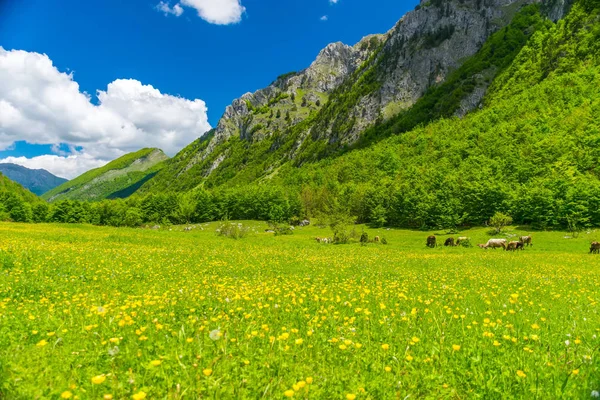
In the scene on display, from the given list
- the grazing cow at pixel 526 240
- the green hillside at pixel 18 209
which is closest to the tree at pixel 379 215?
the grazing cow at pixel 526 240

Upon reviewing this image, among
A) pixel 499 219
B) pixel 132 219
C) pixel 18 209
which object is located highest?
pixel 18 209

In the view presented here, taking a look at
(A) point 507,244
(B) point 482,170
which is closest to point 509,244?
(A) point 507,244

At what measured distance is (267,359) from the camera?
15.8 ft

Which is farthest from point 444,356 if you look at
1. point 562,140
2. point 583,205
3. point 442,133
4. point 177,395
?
point 442,133

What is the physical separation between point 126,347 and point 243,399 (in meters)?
2.46

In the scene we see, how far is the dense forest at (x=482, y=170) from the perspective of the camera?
258 feet

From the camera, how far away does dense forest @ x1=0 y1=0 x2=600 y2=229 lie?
7875 centimetres

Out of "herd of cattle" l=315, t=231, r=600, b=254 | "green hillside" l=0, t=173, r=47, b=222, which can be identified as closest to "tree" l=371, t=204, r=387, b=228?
"herd of cattle" l=315, t=231, r=600, b=254

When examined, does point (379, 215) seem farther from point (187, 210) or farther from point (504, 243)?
→ point (187, 210)

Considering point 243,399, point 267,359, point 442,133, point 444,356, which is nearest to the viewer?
point 243,399

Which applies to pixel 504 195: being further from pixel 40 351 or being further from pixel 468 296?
pixel 40 351

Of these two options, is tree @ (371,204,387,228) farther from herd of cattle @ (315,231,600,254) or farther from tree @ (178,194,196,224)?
tree @ (178,194,196,224)

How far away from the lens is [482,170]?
9531 centimetres

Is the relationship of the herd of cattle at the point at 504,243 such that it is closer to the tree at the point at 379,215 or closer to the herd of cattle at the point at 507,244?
the herd of cattle at the point at 507,244
